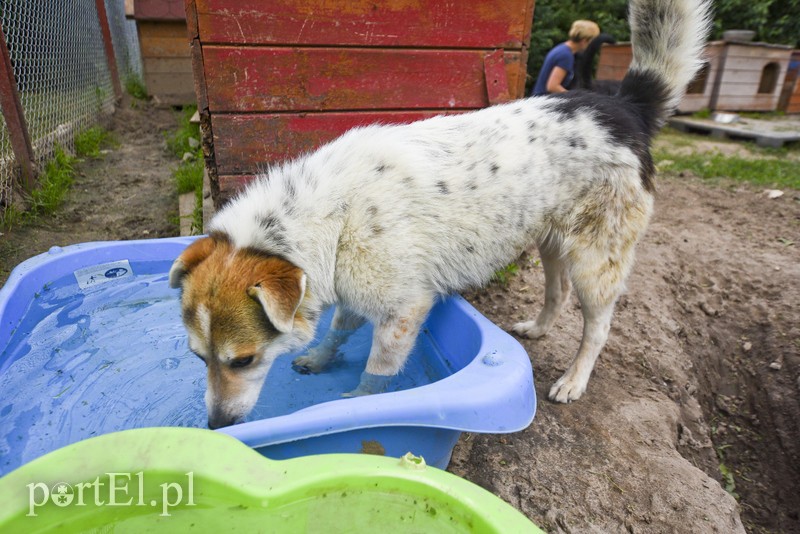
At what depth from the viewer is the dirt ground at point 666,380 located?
2414mm

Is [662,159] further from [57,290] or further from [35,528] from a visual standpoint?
[35,528]

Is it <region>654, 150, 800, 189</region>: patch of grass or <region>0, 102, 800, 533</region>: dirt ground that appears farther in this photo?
<region>654, 150, 800, 189</region>: patch of grass

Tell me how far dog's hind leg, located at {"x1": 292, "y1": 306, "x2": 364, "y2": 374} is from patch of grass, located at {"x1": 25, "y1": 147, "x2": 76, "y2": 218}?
3381mm

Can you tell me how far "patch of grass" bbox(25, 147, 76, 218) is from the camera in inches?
194

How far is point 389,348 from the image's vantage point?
106 inches

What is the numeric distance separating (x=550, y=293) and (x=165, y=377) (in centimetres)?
245

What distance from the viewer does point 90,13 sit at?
26.7ft

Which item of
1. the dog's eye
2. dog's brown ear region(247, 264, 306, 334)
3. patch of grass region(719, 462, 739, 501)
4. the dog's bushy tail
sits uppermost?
the dog's bushy tail

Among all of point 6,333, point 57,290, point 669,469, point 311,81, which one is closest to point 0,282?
point 57,290

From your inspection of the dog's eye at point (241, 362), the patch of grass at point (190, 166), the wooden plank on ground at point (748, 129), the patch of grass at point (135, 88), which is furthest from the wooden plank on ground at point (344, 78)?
the patch of grass at point (135, 88)

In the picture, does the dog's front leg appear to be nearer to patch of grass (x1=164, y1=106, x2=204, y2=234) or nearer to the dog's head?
the dog's head

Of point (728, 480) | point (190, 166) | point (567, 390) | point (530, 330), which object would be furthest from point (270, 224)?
point (190, 166)

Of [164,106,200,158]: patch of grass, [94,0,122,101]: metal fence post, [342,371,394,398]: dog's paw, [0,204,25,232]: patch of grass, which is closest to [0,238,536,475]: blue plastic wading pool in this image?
[342,371,394,398]: dog's paw

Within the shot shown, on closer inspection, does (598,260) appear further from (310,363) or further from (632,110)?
(310,363)
